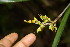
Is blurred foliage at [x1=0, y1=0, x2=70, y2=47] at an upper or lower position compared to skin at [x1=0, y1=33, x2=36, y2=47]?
upper

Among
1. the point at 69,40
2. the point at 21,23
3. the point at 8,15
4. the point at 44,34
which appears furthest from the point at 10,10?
the point at 69,40

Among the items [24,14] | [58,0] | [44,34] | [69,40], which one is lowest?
[69,40]

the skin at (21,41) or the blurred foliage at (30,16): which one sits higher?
the blurred foliage at (30,16)

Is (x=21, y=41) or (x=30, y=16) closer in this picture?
(x=21, y=41)

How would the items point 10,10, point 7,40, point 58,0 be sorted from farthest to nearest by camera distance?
point 10,10, point 58,0, point 7,40

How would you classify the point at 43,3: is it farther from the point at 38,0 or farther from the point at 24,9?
the point at 24,9

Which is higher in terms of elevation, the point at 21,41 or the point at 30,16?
the point at 30,16

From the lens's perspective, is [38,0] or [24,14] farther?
[24,14]

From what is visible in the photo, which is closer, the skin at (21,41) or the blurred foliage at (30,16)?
the skin at (21,41)
